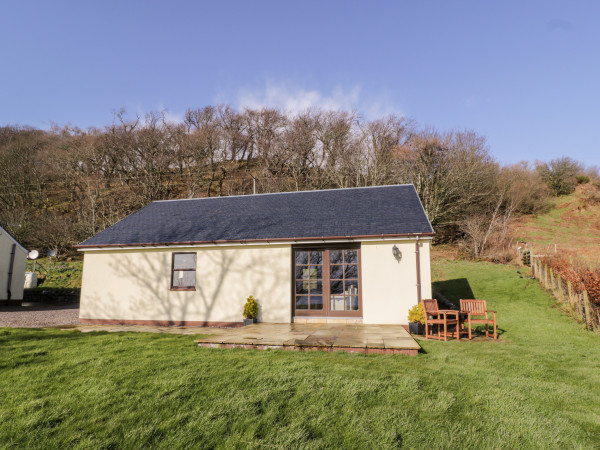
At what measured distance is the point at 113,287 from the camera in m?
12.4

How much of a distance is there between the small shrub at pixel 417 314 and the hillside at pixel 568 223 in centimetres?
1941

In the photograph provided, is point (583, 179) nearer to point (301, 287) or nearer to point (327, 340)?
point (301, 287)

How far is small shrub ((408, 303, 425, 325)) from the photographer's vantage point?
30.8 feet

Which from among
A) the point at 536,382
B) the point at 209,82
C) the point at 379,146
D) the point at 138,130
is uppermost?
the point at 138,130

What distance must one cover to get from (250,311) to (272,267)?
160 cm

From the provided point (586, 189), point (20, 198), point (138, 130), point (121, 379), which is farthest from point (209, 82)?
point (586, 189)

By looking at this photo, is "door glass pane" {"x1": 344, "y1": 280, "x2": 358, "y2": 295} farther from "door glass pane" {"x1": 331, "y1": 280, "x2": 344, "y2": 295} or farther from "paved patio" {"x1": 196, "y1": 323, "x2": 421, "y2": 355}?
"paved patio" {"x1": 196, "y1": 323, "x2": 421, "y2": 355}

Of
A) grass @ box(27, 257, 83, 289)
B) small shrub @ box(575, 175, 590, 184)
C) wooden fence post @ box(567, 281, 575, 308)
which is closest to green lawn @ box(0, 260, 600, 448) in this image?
wooden fence post @ box(567, 281, 575, 308)

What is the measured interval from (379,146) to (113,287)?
2386 centimetres

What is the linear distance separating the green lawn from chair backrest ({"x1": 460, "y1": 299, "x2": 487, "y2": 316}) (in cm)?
207

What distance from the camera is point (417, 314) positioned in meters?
9.52

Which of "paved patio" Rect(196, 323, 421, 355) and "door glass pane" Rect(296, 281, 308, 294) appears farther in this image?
"door glass pane" Rect(296, 281, 308, 294)

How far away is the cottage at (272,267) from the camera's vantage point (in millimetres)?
10648

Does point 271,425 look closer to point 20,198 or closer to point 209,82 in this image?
point 209,82
